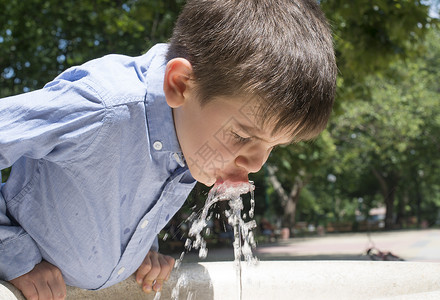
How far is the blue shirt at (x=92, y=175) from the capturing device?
100 centimetres

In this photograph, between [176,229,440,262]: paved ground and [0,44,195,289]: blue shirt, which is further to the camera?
[176,229,440,262]: paved ground

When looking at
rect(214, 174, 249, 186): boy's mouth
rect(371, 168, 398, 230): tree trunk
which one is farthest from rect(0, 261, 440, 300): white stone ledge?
rect(371, 168, 398, 230): tree trunk

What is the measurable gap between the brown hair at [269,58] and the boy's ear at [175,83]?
3cm

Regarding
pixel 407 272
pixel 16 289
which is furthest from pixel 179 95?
pixel 407 272

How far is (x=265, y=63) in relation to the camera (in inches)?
39.1

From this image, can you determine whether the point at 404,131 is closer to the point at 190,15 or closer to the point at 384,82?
the point at 384,82

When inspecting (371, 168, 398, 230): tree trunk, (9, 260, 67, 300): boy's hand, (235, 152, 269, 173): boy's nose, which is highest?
(235, 152, 269, 173): boy's nose

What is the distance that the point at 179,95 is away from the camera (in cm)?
109

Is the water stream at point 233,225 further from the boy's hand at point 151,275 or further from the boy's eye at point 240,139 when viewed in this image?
the boy's eye at point 240,139

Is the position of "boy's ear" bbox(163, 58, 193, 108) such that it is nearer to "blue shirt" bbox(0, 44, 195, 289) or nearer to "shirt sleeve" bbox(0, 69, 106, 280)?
"blue shirt" bbox(0, 44, 195, 289)

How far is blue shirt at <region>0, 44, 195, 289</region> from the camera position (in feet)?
3.27

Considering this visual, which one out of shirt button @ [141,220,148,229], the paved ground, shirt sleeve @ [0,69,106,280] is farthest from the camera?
the paved ground

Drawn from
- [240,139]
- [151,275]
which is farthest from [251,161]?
[151,275]

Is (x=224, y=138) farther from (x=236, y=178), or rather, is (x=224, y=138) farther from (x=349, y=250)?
(x=349, y=250)
